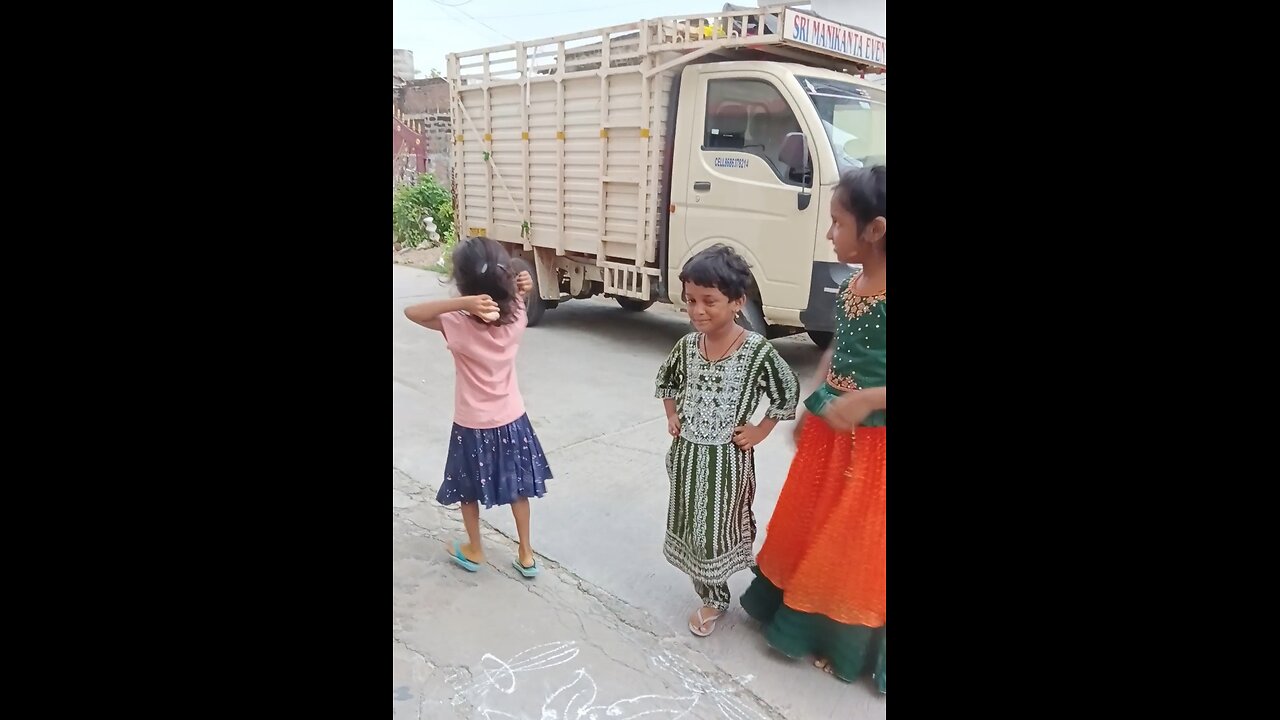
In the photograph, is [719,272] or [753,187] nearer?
[719,272]

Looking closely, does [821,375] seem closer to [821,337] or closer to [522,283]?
[522,283]

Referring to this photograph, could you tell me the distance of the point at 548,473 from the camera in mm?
2666

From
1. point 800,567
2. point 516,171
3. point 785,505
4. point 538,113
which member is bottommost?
point 800,567

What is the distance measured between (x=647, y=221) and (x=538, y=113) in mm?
1462

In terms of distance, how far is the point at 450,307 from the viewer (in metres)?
2.29

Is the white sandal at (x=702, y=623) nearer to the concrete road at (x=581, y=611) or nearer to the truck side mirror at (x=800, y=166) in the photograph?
the concrete road at (x=581, y=611)

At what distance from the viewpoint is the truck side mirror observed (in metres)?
4.32

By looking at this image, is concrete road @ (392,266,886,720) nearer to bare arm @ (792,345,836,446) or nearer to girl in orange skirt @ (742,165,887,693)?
girl in orange skirt @ (742,165,887,693)

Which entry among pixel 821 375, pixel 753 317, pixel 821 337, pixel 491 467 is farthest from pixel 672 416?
pixel 821 337

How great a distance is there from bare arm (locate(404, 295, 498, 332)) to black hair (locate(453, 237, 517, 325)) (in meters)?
Answer: 0.07

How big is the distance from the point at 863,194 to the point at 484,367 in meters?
1.31
